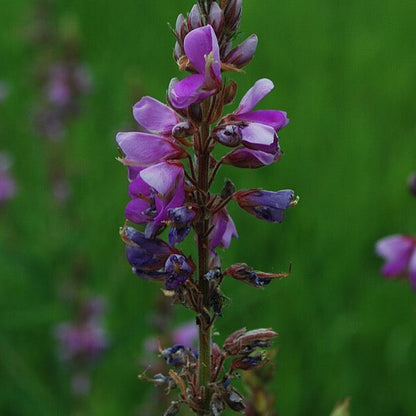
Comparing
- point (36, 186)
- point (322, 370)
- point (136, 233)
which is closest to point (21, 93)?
point (36, 186)

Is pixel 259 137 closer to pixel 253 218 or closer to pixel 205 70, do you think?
pixel 205 70

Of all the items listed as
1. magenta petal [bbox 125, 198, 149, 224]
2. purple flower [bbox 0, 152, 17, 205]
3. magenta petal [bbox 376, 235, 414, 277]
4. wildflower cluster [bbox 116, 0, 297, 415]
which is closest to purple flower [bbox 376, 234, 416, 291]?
magenta petal [bbox 376, 235, 414, 277]

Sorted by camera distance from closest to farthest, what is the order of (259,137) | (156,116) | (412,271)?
(259,137) → (156,116) → (412,271)

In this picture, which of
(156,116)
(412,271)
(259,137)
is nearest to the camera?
(259,137)

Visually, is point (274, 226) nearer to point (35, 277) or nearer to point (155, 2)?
point (35, 277)

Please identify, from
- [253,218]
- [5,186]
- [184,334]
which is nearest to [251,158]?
[184,334]
